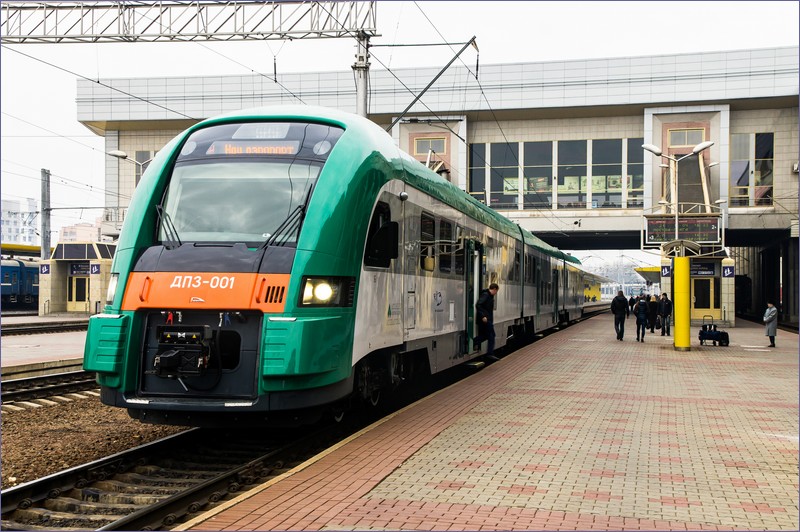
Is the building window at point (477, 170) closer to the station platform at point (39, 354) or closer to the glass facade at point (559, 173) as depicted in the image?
the glass facade at point (559, 173)

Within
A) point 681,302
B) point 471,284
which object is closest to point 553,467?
point 471,284

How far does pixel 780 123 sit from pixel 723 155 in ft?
11.7

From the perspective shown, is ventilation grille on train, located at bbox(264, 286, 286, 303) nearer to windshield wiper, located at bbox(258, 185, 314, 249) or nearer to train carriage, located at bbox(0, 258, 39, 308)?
windshield wiper, located at bbox(258, 185, 314, 249)

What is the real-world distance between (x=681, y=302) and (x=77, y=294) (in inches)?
1221

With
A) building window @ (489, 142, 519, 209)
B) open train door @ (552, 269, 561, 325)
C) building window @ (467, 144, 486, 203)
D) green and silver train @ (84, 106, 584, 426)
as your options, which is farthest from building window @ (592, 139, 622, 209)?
green and silver train @ (84, 106, 584, 426)

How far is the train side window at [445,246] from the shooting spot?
495 inches

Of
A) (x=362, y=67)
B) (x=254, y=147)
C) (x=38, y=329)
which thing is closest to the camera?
(x=254, y=147)

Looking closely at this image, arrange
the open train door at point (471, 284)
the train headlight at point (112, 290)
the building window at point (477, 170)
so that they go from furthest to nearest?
the building window at point (477, 170)
the open train door at point (471, 284)
the train headlight at point (112, 290)

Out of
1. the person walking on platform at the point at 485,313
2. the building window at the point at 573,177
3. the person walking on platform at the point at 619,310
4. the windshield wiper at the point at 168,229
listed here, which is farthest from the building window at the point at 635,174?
the windshield wiper at the point at 168,229

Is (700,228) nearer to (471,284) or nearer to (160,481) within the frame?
(471,284)

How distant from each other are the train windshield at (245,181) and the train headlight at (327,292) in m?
0.51

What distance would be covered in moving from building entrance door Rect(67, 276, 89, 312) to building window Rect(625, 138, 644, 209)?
29.5 metres

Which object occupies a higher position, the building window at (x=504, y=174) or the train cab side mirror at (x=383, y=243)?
the building window at (x=504, y=174)

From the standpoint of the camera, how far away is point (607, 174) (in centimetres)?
4719
